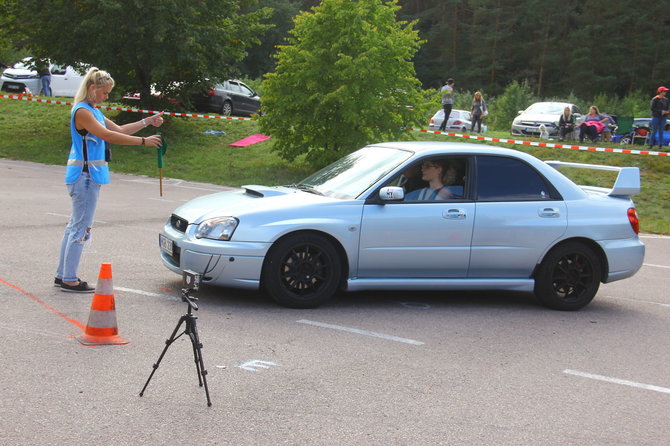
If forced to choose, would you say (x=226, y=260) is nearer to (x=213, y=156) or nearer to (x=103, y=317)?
(x=103, y=317)

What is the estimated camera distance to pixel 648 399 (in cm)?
566

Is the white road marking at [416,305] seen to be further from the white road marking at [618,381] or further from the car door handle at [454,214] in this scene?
the white road marking at [618,381]

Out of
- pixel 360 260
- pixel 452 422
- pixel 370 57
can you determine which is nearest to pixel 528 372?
pixel 452 422

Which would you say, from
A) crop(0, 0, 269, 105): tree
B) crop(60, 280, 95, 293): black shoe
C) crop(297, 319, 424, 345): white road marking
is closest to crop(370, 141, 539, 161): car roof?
crop(297, 319, 424, 345): white road marking

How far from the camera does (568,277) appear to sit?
8.32 m

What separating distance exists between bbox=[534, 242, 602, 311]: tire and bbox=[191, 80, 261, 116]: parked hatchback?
23.8 meters

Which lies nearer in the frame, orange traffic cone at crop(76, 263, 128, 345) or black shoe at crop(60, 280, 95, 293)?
orange traffic cone at crop(76, 263, 128, 345)

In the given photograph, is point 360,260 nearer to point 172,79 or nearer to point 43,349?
point 43,349

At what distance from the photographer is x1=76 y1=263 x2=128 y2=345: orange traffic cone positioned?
604 cm

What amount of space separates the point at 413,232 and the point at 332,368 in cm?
220

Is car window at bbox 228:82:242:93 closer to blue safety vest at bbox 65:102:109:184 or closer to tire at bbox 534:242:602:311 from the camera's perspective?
blue safety vest at bbox 65:102:109:184

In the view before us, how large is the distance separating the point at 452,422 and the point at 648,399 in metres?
1.56

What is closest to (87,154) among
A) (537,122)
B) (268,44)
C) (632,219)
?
(632,219)

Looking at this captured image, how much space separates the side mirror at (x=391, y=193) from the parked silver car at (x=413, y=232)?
0.5 inches
